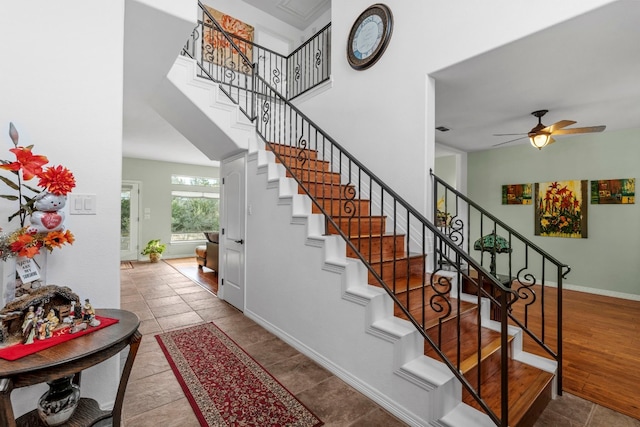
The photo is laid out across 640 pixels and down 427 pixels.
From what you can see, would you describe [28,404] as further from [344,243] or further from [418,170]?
[418,170]

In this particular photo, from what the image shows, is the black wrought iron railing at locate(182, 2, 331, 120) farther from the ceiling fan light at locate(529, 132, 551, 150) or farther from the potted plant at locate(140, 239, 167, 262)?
the potted plant at locate(140, 239, 167, 262)

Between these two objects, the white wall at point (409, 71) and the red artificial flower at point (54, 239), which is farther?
the white wall at point (409, 71)

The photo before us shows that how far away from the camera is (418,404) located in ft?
5.96

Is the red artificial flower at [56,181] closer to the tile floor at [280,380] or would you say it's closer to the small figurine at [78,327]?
the small figurine at [78,327]

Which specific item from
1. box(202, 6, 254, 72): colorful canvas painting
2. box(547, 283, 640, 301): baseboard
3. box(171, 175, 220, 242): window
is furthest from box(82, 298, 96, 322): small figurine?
box(171, 175, 220, 242): window

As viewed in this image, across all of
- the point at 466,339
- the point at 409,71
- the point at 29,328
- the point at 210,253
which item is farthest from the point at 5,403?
the point at 210,253

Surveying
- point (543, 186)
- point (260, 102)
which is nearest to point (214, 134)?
point (260, 102)

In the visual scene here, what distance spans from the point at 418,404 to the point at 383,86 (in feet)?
10.2

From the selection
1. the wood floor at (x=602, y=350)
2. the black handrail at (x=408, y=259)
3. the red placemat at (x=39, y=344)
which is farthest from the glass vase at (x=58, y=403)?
the wood floor at (x=602, y=350)

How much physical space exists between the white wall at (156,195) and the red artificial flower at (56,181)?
25.4 feet

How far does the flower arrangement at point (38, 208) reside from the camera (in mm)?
1306

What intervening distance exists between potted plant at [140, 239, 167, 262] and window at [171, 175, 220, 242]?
2.49 feet

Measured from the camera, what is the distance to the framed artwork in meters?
5.13

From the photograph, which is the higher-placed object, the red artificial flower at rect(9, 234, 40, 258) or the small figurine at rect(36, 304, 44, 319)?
the red artificial flower at rect(9, 234, 40, 258)
